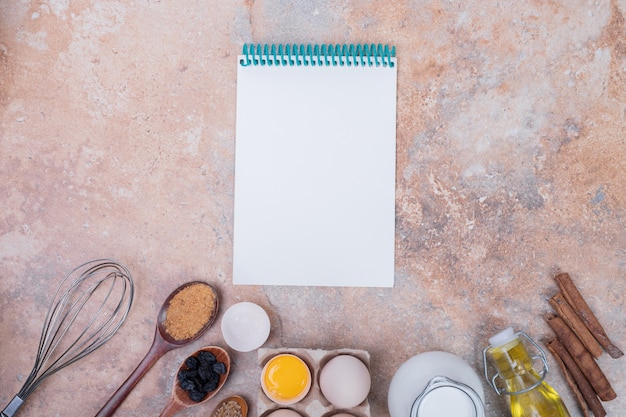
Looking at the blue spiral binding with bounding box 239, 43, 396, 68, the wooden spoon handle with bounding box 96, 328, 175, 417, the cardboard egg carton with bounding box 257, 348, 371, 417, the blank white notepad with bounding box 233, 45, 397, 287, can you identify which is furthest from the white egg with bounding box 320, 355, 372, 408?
the blue spiral binding with bounding box 239, 43, 396, 68

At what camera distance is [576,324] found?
0.71 meters

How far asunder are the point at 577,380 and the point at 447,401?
0.28 meters

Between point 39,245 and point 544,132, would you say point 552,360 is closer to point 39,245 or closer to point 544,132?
point 544,132

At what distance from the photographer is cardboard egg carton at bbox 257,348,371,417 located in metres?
0.68

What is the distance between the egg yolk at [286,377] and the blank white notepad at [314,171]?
5.0 inches

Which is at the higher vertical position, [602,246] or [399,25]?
[399,25]

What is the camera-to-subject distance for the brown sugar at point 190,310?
2.41ft

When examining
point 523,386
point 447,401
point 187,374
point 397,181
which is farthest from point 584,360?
point 187,374

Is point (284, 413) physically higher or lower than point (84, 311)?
lower

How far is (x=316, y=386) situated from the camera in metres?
0.69

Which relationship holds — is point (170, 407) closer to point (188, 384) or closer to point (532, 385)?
point (188, 384)

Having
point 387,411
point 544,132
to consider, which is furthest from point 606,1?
point 387,411

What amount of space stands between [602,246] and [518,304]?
16cm

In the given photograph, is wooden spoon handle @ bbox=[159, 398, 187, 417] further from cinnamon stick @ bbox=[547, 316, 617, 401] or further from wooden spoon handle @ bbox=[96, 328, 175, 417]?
cinnamon stick @ bbox=[547, 316, 617, 401]
